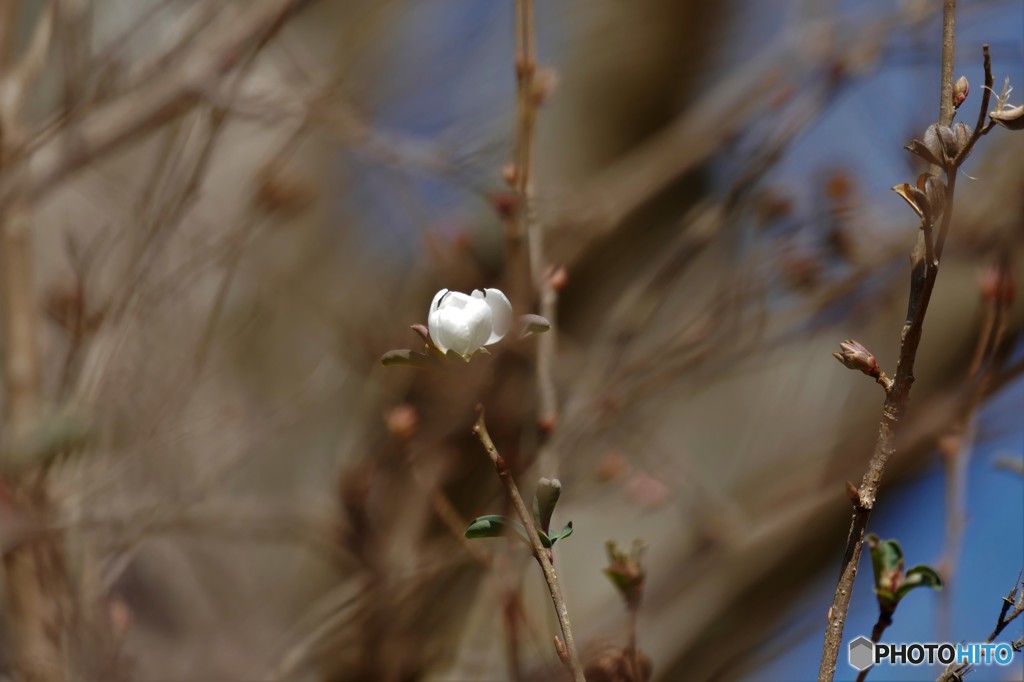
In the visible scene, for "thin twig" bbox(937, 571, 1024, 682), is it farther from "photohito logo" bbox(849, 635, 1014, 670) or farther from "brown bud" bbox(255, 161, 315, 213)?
"brown bud" bbox(255, 161, 315, 213)

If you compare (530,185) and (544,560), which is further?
(530,185)

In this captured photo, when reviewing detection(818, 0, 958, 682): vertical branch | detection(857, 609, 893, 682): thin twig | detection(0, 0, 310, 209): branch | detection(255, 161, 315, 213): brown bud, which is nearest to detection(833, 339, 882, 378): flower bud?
detection(818, 0, 958, 682): vertical branch

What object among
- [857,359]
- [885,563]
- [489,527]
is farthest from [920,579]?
[489,527]

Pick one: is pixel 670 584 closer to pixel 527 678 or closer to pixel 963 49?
pixel 527 678

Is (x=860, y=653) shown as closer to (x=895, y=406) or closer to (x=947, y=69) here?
(x=895, y=406)

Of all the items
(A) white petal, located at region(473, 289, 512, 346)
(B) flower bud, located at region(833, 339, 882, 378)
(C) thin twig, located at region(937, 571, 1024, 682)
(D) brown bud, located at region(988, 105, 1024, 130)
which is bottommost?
(C) thin twig, located at region(937, 571, 1024, 682)

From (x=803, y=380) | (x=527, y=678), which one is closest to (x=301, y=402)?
(x=527, y=678)

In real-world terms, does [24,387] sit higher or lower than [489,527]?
higher
